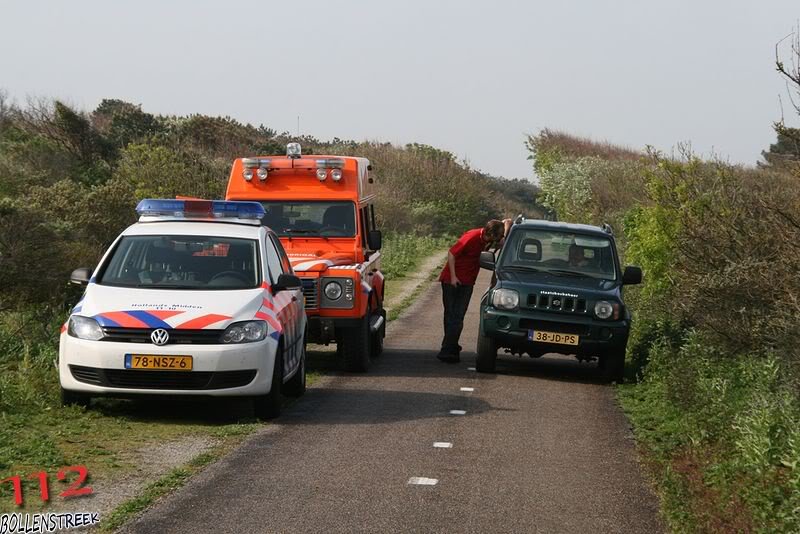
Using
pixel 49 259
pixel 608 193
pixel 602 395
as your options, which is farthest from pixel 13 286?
pixel 608 193

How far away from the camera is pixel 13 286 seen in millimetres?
15828

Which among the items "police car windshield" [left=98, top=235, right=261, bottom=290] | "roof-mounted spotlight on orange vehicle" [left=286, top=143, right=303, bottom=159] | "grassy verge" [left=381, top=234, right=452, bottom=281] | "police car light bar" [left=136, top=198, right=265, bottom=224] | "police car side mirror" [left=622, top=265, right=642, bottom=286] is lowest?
"grassy verge" [left=381, top=234, right=452, bottom=281]

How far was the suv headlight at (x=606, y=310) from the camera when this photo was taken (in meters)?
14.2

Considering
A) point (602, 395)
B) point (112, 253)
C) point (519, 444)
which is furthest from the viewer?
point (602, 395)

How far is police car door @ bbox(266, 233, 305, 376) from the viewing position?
11320 millimetres

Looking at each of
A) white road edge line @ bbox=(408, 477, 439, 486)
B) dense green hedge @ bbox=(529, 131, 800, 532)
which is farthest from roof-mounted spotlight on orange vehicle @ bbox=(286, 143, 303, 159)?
white road edge line @ bbox=(408, 477, 439, 486)

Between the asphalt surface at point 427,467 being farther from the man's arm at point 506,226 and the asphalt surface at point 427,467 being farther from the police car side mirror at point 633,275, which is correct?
the man's arm at point 506,226

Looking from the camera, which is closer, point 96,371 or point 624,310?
point 96,371

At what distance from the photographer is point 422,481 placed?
840 centimetres

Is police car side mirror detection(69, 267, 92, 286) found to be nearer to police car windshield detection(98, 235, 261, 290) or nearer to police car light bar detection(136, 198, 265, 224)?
police car windshield detection(98, 235, 261, 290)

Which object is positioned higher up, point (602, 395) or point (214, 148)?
point (214, 148)

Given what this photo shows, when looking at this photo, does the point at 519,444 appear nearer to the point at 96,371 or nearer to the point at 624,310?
the point at 96,371

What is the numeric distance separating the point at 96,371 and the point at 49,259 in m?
6.52

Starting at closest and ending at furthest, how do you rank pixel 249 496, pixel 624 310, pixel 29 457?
pixel 249 496
pixel 29 457
pixel 624 310
